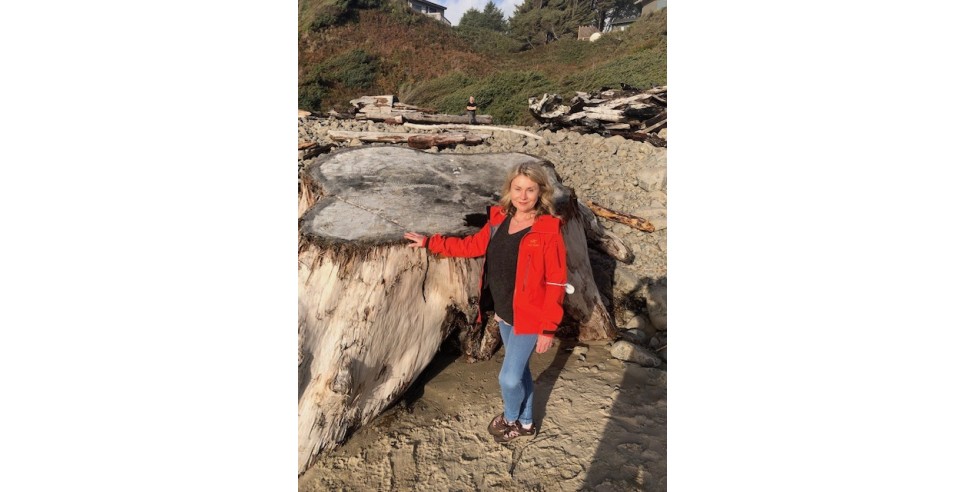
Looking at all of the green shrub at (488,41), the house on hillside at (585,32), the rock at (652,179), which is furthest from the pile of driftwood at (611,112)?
the rock at (652,179)

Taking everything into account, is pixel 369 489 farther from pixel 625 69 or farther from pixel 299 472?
pixel 625 69

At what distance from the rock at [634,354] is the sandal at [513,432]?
935mm

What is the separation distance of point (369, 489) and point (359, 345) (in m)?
0.62

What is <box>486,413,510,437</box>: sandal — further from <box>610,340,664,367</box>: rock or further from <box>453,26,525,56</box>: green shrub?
<box>453,26,525,56</box>: green shrub

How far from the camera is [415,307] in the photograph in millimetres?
2398

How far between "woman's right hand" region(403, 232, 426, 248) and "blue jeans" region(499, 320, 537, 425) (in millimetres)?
537

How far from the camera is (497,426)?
7.41 ft

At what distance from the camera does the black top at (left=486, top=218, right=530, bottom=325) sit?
1.97 metres

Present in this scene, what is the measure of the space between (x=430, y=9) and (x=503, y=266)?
4.97 m

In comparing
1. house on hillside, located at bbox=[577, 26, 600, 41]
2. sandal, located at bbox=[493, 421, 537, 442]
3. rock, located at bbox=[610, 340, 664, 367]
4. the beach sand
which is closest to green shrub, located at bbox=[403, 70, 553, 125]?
house on hillside, located at bbox=[577, 26, 600, 41]

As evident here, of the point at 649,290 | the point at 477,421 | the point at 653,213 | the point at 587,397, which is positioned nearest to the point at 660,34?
the point at 653,213

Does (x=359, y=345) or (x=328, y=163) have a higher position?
(x=328, y=163)

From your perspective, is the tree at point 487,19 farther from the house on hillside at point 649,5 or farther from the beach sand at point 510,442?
the beach sand at point 510,442

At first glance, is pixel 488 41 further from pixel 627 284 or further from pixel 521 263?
pixel 521 263
